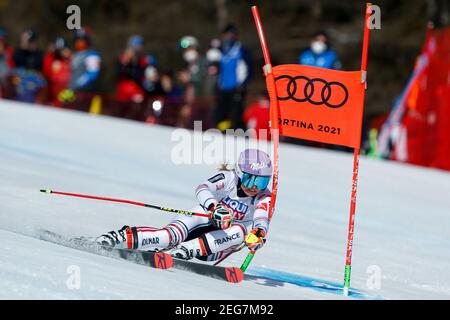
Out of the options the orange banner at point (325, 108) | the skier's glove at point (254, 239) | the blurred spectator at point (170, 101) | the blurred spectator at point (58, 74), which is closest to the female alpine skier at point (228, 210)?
the skier's glove at point (254, 239)

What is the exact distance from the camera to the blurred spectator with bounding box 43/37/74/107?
19375 mm

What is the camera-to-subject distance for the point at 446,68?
616 inches

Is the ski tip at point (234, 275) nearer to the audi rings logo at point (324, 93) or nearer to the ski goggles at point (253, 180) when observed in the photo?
the ski goggles at point (253, 180)

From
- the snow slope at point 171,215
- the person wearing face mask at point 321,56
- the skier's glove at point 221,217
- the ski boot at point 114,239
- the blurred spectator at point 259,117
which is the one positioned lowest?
the snow slope at point 171,215

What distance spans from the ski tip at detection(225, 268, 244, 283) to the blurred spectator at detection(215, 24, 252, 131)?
9.54 m

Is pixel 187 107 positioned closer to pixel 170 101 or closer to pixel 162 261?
pixel 170 101

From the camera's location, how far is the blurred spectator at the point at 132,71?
17.6 m

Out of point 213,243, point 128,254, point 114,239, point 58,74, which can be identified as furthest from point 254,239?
point 58,74

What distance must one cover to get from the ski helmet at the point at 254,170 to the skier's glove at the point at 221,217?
30 cm

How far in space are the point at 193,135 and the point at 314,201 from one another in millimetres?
4491

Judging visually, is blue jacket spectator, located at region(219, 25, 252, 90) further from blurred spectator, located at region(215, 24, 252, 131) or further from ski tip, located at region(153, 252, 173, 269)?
ski tip, located at region(153, 252, 173, 269)

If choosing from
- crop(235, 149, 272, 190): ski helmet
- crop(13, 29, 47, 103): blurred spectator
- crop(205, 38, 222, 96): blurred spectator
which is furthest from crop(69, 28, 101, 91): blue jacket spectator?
crop(235, 149, 272, 190): ski helmet
